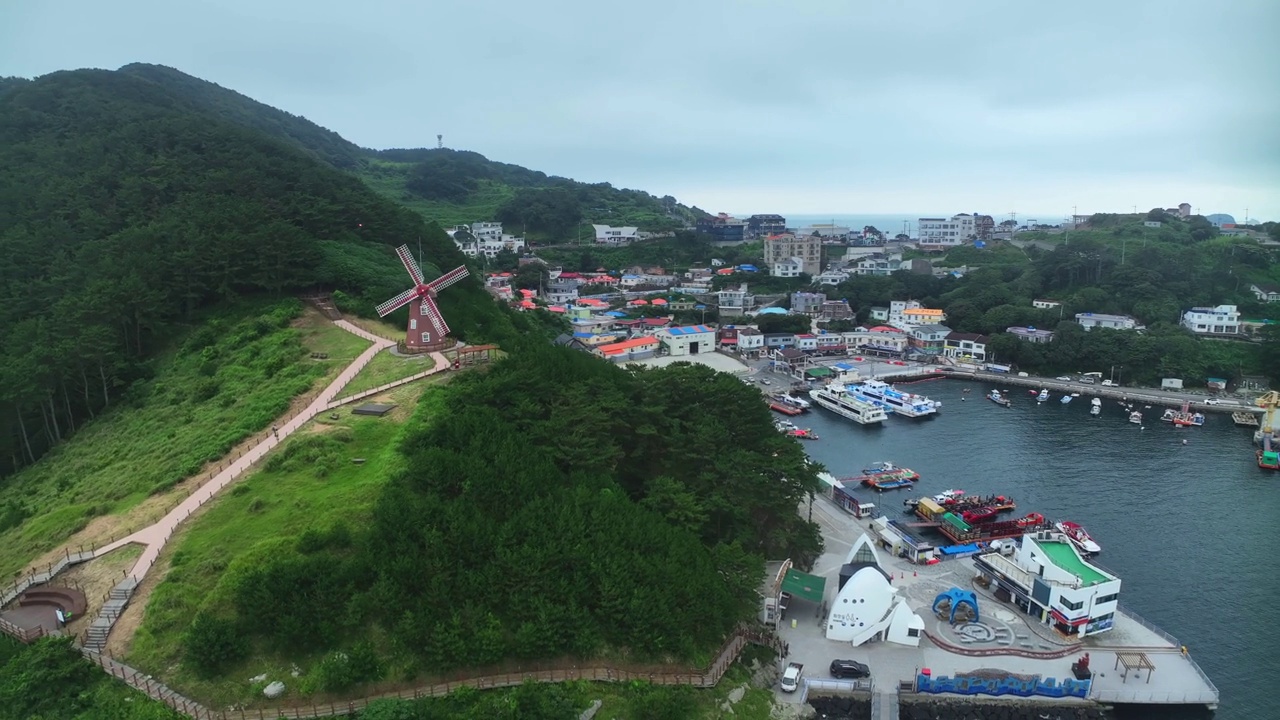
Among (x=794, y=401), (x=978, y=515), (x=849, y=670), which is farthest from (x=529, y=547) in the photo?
(x=794, y=401)

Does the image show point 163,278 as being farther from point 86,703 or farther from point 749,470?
point 749,470

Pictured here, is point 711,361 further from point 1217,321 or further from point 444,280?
point 1217,321

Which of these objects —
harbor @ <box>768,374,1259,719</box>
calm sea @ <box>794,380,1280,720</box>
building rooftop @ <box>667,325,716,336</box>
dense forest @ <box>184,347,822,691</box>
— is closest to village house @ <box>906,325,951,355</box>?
harbor @ <box>768,374,1259,719</box>

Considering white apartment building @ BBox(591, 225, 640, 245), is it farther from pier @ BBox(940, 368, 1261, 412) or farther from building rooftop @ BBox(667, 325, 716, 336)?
pier @ BBox(940, 368, 1261, 412)

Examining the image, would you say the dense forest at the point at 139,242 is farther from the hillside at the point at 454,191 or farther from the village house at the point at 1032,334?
the village house at the point at 1032,334

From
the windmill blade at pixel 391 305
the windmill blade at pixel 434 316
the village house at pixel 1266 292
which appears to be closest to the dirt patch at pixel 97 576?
the windmill blade at pixel 434 316
